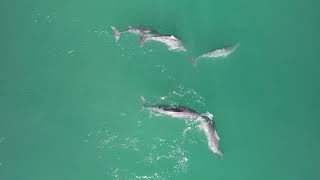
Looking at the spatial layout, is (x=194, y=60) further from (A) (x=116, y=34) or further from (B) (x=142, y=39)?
(A) (x=116, y=34)

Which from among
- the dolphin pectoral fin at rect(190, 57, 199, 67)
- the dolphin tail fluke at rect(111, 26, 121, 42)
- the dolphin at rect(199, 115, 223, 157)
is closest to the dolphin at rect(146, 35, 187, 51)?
the dolphin pectoral fin at rect(190, 57, 199, 67)

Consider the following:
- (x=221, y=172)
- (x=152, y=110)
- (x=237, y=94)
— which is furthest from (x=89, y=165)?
(x=237, y=94)

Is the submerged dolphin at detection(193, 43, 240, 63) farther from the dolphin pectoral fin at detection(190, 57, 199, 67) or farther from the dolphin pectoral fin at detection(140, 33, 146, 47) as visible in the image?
the dolphin pectoral fin at detection(140, 33, 146, 47)

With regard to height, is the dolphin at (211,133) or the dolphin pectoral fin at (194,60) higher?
the dolphin pectoral fin at (194,60)

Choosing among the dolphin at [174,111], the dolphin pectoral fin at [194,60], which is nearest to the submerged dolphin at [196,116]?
the dolphin at [174,111]

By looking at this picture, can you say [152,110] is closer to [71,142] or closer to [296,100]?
[71,142]

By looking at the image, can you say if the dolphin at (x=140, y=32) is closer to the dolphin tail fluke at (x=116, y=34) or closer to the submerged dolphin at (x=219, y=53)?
the dolphin tail fluke at (x=116, y=34)
